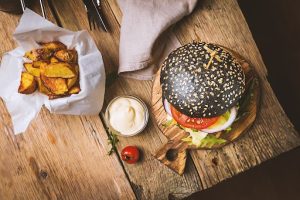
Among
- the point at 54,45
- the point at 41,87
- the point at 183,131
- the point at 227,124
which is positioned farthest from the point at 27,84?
the point at 227,124

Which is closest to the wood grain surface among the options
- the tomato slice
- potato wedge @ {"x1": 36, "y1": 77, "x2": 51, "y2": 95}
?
potato wedge @ {"x1": 36, "y1": 77, "x2": 51, "y2": 95}

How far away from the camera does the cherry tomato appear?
130 cm

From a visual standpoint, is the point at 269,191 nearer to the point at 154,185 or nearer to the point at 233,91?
the point at 154,185

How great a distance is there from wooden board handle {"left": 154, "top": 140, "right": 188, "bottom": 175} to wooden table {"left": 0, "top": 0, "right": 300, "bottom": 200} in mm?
29

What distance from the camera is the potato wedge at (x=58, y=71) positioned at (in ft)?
3.90

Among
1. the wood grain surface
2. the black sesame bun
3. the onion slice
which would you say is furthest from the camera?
the wood grain surface

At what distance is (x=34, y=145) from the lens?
1364mm

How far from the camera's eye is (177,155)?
52.4 inches

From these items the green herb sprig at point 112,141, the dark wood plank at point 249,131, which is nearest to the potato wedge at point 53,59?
the green herb sprig at point 112,141

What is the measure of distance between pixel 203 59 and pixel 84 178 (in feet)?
1.83

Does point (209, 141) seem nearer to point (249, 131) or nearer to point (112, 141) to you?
point (249, 131)

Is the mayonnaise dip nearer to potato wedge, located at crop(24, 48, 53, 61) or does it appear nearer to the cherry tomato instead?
the cherry tomato

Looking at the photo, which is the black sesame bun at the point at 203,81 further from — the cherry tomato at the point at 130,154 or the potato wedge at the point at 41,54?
the potato wedge at the point at 41,54

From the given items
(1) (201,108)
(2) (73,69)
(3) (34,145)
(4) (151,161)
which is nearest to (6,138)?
(3) (34,145)
